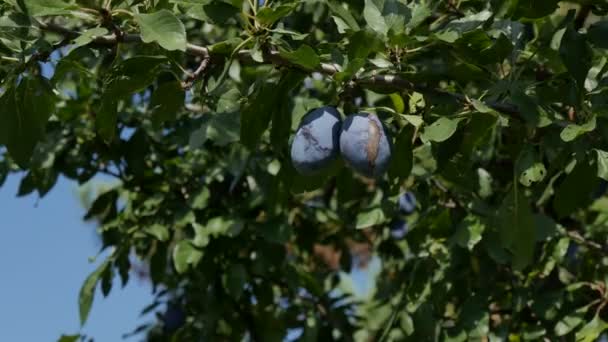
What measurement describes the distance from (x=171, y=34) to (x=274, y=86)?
23cm

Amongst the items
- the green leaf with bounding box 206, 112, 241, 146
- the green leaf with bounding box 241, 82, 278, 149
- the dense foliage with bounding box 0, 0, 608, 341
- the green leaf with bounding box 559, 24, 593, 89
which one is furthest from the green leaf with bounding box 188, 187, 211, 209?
the green leaf with bounding box 559, 24, 593, 89

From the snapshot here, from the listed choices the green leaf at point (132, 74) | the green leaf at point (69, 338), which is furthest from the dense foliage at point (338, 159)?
the green leaf at point (69, 338)

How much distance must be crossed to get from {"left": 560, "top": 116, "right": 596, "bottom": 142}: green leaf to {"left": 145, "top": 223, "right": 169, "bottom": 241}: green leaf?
4.56ft

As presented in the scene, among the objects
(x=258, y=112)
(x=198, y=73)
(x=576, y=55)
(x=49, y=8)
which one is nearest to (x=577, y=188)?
(x=576, y=55)

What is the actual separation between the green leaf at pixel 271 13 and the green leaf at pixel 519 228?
52cm

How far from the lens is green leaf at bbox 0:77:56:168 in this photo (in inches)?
70.4

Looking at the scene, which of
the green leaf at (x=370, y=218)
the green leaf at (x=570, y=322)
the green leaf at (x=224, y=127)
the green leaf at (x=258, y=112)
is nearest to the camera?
the green leaf at (x=258, y=112)

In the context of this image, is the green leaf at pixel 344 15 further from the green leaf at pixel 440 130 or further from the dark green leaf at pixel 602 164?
the dark green leaf at pixel 602 164

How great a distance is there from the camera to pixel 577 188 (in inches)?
75.7

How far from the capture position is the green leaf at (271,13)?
1653mm

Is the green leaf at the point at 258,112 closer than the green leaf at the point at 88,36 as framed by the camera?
No

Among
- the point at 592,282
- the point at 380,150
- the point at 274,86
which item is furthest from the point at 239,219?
the point at 380,150

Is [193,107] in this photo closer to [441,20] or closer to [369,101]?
[369,101]

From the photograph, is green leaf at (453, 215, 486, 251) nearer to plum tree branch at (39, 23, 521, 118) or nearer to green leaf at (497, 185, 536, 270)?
green leaf at (497, 185, 536, 270)
